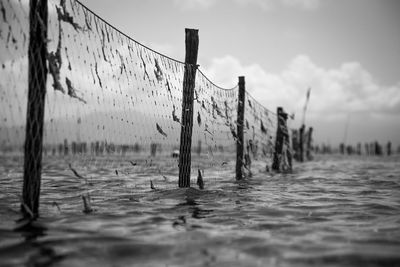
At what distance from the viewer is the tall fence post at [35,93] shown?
4.05 m

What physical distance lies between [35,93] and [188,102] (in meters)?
3.44

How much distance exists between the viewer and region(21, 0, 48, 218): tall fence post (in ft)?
13.3

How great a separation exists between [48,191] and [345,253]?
20.8 ft

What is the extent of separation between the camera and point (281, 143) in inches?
575

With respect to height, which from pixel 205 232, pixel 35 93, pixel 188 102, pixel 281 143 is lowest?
pixel 205 232

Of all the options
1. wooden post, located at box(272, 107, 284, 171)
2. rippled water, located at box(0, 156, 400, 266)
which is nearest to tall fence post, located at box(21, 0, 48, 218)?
rippled water, located at box(0, 156, 400, 266)

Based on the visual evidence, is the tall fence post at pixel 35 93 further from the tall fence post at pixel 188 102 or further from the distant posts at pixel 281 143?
the distant posts at pixel 281 143

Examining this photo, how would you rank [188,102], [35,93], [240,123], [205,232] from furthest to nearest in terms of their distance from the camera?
[240,123]
[188,102]
[35,93]
[205,232]

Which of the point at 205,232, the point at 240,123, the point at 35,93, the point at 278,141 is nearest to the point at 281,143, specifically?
the point at 278,141

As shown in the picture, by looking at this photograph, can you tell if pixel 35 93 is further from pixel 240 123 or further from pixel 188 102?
pixel 240 123

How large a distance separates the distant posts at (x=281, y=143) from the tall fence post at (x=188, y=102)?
823 centimetres

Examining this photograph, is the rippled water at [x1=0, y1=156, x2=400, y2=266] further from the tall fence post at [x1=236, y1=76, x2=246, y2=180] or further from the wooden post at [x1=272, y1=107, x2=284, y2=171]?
the wooden post at [x1=272, y1=107, x2=284, y2=171]

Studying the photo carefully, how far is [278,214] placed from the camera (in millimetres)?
5031

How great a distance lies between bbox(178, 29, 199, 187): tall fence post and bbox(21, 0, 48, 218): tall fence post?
3.25 meters
